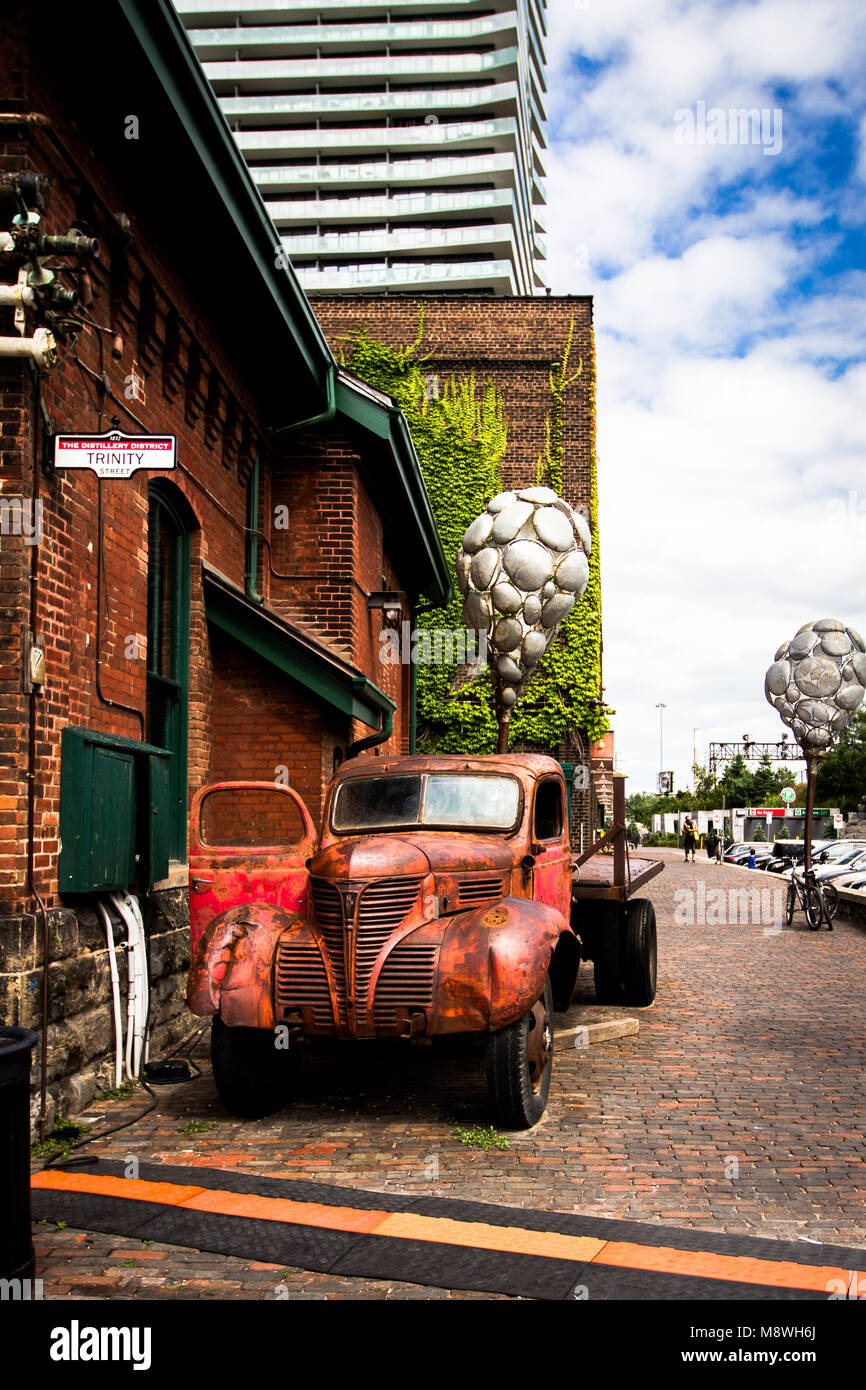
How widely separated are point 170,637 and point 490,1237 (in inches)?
254

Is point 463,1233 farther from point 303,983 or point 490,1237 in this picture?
point 303,983

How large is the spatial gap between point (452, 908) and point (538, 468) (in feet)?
80.6

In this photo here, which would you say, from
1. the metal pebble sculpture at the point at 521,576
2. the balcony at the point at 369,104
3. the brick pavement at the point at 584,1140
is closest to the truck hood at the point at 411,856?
the brick pavement at the point at 584,1140

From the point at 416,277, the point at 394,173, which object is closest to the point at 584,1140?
the point at 416,277

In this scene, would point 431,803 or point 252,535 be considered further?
point 252,535

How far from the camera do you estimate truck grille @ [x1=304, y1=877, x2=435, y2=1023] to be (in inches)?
248

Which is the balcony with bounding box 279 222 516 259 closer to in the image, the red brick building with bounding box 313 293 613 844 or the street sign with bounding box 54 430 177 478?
the red brick building with bounding box 313 293 613 844

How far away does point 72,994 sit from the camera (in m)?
6.62

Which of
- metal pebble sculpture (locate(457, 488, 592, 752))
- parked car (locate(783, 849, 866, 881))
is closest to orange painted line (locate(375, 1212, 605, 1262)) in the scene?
metal pebble sculpture (locate(457, 488, 592, 752))

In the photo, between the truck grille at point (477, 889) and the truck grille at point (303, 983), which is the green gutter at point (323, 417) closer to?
the truck grille at point (477, 889)

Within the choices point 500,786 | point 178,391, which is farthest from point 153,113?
point 500,786
